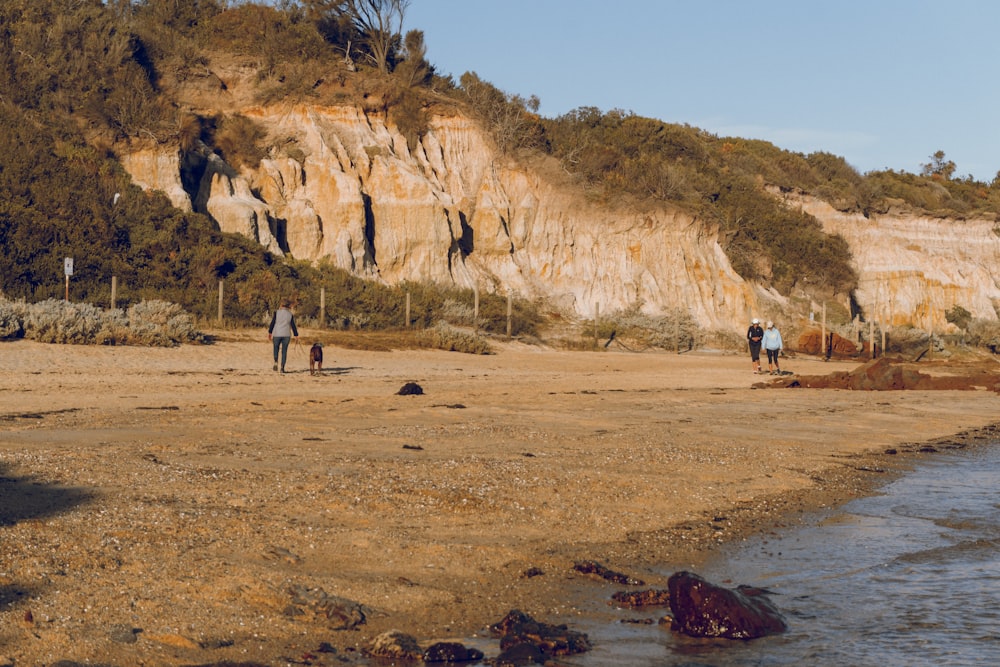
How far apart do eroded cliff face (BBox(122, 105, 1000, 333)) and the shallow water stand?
2661 centimetres

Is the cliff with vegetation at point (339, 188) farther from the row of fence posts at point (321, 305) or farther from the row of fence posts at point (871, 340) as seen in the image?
the row of fence posts at point (871, 340)

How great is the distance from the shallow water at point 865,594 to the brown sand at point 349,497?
39cm

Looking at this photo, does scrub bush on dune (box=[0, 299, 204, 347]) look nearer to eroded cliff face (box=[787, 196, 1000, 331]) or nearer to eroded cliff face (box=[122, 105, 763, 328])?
eroded cliff face (box=[122, 105, 763, 328])

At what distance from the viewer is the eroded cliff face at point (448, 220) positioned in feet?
116

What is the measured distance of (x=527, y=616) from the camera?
17.9ft

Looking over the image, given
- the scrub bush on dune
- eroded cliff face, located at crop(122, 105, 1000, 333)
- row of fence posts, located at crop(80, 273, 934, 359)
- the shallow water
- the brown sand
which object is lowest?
the shallow water

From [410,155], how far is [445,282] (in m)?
6.14

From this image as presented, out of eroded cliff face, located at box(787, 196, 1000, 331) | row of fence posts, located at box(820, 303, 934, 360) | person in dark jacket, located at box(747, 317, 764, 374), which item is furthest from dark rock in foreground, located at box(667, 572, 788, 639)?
eroded cliff face, located at box(787, 196, 1000, 331)

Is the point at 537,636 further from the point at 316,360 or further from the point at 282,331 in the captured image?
the point at 282,331

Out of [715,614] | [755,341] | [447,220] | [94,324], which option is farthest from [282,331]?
[447,220]

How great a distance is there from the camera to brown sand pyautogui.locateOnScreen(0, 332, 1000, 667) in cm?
516

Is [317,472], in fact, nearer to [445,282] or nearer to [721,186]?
[445,282]

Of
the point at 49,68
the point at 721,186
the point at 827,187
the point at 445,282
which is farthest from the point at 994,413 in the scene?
the point at 827,187

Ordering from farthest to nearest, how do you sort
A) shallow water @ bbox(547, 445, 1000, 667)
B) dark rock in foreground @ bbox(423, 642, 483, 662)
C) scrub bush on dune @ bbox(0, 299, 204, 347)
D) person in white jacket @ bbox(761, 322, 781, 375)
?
person in white jacket @ bbox(761, 322, 781, 375) < scrub bush on dune @ bbox(0, 299, 204, 347) < shallow water @ bbox(547, 445, 1000, 667) < dark rock in foreground @ bbox(423, 642, 483, 662)
